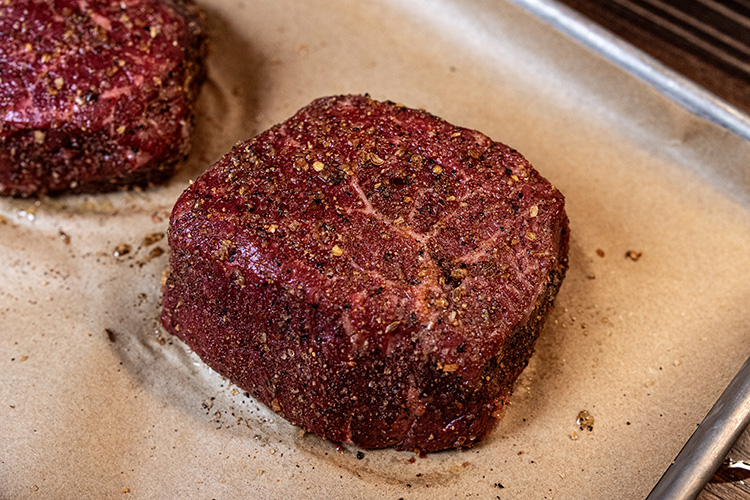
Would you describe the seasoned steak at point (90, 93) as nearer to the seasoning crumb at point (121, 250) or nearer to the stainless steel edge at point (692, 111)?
the seasoning crumb at point (121, 250)

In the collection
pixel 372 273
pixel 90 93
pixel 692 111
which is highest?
pixel 692 111

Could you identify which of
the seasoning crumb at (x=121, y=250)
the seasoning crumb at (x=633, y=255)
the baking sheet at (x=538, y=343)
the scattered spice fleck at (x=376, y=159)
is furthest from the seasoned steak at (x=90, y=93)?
the seasoning crumb at (x=633, y=255)

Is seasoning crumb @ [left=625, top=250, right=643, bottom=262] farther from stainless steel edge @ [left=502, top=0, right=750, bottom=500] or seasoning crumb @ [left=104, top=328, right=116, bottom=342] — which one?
seasoning crumb @ [left=104, top=328, right=116, bottom=342]

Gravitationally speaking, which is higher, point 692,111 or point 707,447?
point 692,111

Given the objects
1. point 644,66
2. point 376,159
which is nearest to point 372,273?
point 376,159

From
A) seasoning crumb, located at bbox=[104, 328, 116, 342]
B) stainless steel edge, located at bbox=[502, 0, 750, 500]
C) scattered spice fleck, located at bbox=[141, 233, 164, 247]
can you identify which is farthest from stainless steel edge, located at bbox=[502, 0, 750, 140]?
seasoning crumb, located at bbox=[104, 328, 116, 342]

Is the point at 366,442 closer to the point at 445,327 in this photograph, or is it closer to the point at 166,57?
the point at 445,327

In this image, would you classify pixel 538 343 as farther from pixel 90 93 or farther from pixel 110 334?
pixel 90 93

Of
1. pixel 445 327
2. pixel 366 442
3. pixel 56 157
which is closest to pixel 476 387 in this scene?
pixel 445 327
